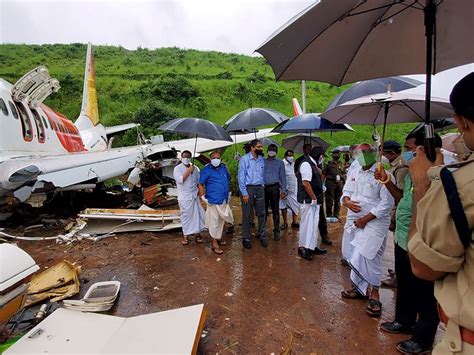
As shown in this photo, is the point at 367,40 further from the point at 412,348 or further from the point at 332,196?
the point at 332,196

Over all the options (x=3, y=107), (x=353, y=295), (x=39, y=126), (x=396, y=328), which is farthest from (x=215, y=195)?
(x=39, y=126)

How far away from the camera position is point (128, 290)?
13.0ft

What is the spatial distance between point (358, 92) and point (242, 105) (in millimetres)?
20559

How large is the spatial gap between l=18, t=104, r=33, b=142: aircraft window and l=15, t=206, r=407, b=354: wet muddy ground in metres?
2.23

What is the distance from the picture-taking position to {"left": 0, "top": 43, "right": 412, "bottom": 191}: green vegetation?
19672mm

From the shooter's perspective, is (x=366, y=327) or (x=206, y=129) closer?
(x=366, y=327)

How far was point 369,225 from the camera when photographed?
10.7 ft

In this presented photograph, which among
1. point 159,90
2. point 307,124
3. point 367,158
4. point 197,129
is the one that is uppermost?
point 159,90

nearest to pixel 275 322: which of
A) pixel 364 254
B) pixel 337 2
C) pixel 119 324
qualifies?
pixel 364 254

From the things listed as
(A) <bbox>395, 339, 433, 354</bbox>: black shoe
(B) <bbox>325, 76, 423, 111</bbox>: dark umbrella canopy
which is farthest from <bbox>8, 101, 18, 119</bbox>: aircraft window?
(A) <bbox>395, 339, 433, 354</bbox>: black shoe

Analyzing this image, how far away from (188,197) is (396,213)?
12.2 ft

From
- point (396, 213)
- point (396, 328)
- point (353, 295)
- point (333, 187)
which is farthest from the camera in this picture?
point (333, 187)

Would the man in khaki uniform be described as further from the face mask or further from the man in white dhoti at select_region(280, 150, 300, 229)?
the man in white dhoti at select_region(280, 150, 300, 229)

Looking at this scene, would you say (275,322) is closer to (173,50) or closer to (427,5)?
(427,5)
